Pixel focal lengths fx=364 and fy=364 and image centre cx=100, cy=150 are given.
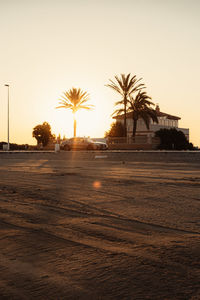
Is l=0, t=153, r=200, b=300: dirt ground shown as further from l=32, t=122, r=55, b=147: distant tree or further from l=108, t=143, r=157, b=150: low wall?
l=32, t=122, r=55, b=147: distant tree

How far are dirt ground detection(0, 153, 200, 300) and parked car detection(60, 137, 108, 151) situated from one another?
34060 mm

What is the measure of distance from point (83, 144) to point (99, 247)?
1487 inches

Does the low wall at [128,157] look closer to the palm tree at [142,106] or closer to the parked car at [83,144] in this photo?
the parked car at [83,144]

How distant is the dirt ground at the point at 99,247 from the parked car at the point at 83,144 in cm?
3406

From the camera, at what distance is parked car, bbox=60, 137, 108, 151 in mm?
40094

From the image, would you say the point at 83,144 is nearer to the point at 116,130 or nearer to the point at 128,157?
the point at 116,130

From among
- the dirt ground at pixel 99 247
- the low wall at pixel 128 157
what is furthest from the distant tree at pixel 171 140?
the dirt ground at pixel 99 247

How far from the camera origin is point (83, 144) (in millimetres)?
40844

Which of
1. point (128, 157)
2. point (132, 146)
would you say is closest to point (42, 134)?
point (132, 146)

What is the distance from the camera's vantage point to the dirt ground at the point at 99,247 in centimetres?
230

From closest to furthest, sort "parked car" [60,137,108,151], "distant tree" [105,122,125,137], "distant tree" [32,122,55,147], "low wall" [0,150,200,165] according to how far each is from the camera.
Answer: "low wall" [0,150,200,165] → "parked car" [60,137,108,151] → "distant tree" [105,122,125,137] → "distant tree" [32,122,55,147]

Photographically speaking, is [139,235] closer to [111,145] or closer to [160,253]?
[160,253]

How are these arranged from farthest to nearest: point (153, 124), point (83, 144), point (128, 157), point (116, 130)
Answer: point (153, 124) → point (116, 130) → point (83, 144) → point (128, 157)

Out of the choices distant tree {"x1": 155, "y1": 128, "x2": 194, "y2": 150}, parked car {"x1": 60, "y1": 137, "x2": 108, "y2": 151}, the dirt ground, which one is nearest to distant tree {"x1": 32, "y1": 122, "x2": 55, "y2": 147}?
parked car {"x1": 60, "y1": 137, "x2": 108, "y2": 151}
